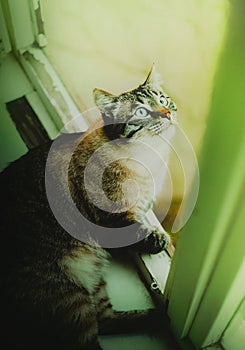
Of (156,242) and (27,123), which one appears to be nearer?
(156,242)

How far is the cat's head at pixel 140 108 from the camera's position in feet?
3.62

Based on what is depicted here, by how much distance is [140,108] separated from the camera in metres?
1.14

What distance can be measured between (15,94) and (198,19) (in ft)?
2.09

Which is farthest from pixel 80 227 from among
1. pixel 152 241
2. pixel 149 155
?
pixel 149 155

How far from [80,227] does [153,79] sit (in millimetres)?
440

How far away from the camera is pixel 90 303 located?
97 cm

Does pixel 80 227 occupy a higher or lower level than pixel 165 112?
lower

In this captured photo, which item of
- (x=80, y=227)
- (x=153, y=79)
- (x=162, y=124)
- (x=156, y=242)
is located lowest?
(x=156, y=242)

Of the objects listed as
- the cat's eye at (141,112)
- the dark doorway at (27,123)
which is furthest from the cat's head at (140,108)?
the dark doorway at (27,123)

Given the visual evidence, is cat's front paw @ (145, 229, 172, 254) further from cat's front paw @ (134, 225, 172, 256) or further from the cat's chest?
the cat's chest

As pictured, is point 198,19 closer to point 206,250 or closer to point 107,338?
point 206,250

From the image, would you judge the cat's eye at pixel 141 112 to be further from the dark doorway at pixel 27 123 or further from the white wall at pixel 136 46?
the dark doorway at pixel 27 123

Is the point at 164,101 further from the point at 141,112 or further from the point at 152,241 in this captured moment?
the point at 152,241

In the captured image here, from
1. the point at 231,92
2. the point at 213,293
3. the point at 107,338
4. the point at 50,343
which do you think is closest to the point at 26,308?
the point at 50,343
